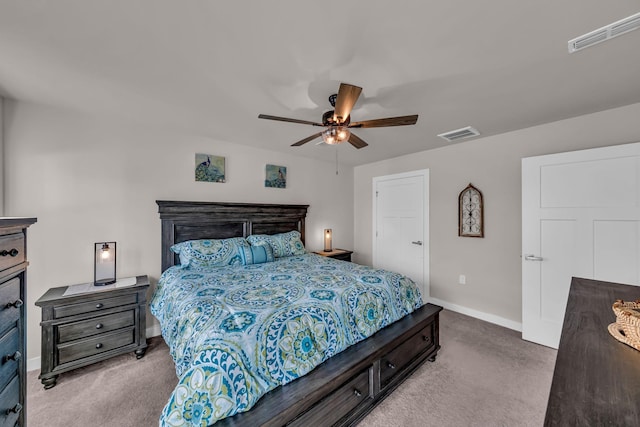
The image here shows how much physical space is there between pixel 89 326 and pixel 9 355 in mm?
1455

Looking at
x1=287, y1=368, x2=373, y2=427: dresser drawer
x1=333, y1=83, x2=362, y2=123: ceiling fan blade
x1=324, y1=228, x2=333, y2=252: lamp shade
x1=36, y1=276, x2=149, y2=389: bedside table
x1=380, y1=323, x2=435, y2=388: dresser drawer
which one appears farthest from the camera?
x1=324, y1=228, x2=333, y2=252: lamp shade

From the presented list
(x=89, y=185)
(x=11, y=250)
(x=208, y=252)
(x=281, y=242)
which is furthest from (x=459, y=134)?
(x=89, y=185)

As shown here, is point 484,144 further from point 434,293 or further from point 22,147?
point 22,147

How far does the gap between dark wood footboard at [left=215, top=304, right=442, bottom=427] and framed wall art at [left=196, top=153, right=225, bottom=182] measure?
8.76 feet

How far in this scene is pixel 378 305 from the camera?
6.74 ft

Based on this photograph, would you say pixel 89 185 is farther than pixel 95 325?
Yes

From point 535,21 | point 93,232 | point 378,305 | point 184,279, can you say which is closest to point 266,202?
point 184,279

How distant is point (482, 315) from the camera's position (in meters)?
3.33

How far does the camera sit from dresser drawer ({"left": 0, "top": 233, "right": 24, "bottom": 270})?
0.99 metres

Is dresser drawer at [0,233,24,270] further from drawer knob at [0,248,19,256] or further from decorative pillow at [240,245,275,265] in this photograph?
decorative pillow at [240,245,275,265]

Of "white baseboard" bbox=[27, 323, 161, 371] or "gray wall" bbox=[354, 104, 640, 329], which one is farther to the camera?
"gray wall" bbox=[354, 104, 640, 329]

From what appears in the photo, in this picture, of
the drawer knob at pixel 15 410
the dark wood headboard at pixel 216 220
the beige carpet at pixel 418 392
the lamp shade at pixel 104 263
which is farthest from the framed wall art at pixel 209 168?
the drawer knob at pixel 15 410

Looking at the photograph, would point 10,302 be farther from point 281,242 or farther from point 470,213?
point 470,213

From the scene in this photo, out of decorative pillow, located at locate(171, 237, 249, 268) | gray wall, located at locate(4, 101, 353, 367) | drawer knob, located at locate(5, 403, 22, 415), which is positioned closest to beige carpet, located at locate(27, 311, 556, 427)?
gray wall, located at locate(4, 101, 353, 367)
